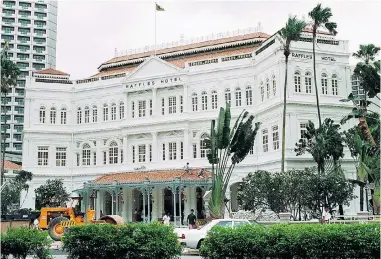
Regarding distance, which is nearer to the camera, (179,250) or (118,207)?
(179,250)

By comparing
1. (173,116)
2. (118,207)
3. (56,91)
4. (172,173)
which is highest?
(56,91)

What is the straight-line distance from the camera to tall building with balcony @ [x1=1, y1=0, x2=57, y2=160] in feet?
327

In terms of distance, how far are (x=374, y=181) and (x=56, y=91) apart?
1334 inches

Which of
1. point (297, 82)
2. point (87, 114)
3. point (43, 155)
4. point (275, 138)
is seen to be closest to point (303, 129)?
point (275, 138)

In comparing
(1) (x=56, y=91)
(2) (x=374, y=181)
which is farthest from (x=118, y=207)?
(2) (x=374, y=181)

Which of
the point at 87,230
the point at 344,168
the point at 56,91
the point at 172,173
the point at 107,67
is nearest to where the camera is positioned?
the point at 87,230

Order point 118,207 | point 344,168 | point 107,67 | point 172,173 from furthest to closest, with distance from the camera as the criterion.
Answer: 1. point 107,67
2. point 118,207
3. point 172,173
4. point 344,168

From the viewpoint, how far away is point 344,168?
4012 centimetres

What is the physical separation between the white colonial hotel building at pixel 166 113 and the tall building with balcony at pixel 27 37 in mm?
46947

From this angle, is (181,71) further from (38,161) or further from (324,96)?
(38,161)

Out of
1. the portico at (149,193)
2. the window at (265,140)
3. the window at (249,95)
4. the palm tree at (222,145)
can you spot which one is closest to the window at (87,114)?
the portico at (149,193)

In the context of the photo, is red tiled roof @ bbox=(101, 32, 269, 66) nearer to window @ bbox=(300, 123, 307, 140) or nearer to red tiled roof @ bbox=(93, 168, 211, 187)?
window @ bbox=(300, 123, 307, 140)

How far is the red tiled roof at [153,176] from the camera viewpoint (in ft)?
145

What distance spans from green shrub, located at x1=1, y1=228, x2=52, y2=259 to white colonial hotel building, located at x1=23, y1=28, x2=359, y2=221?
88.0ft
